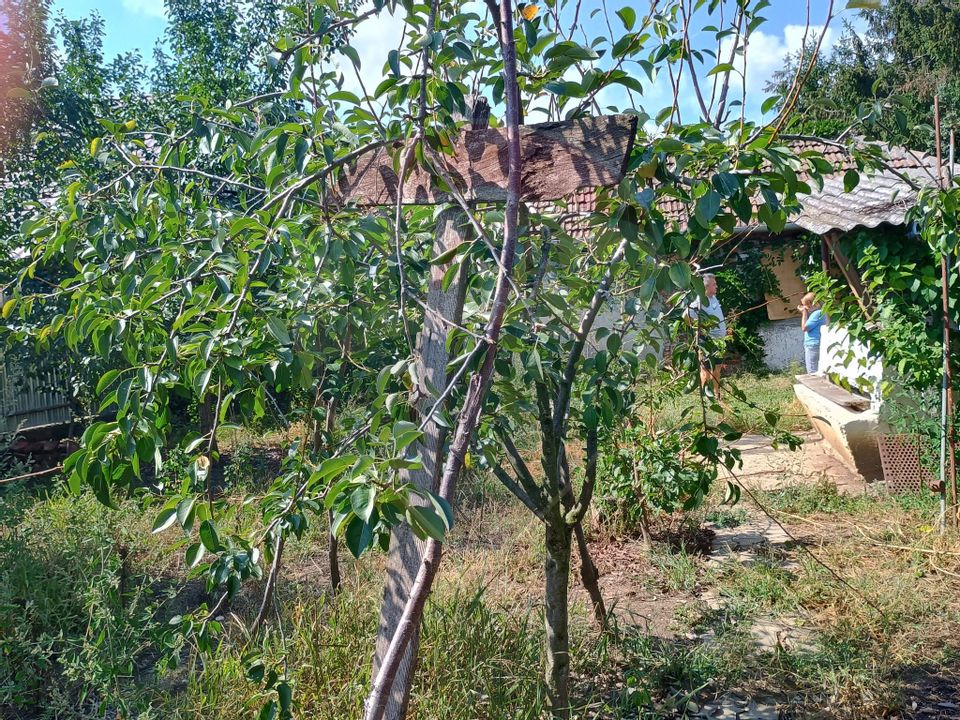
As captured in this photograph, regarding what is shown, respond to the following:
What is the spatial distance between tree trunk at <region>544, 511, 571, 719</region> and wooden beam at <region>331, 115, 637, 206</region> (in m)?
1.30

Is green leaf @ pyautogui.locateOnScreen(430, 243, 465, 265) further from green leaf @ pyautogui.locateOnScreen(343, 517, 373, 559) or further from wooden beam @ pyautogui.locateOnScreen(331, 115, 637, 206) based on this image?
green leaf @ pyautogui.locateOnScreen(343, 517, 373, 559)

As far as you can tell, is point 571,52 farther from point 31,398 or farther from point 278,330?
point 31,398

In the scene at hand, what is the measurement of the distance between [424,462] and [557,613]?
1120mm

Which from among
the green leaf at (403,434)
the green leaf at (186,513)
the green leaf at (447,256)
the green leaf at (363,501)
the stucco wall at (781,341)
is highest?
the green leaf at (447,256)

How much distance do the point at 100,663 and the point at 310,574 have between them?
154 centimetres

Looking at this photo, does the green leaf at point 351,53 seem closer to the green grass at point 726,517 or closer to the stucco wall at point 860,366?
the green grass at point 726,517

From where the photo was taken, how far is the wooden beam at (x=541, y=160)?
1.69 m

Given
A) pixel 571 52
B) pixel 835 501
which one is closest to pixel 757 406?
pixel 835 501

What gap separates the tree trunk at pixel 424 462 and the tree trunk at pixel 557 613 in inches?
33.9

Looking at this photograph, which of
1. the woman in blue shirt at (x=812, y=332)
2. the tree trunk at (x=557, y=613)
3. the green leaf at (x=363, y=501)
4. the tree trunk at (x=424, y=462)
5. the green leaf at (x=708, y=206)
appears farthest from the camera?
the woman in blue shirt at (x=812, y=332)

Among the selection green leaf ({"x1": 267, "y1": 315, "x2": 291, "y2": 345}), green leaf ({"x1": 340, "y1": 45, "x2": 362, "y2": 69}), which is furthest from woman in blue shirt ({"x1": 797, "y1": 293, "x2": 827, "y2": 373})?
green leaf ({"x1": 267, "y1": 315, "x2": 291, "y2": 345})

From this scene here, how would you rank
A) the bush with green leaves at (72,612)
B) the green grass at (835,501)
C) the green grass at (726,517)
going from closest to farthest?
the bush with green leaves at (72,612)
the green grass at (835,501)
the green grass at (726,517)

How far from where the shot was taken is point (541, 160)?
177 cm

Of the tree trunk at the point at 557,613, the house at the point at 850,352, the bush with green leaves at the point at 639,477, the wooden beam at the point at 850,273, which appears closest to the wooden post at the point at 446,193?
the tree trunk at the point at 557,613
